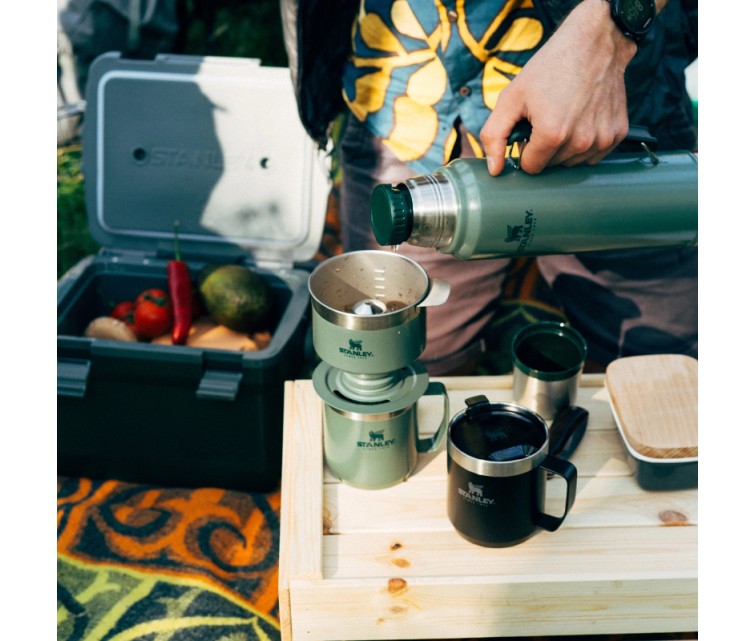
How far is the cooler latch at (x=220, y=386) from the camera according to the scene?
1.57 meters

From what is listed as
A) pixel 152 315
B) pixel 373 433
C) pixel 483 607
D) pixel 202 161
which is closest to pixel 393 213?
pixel 373 433

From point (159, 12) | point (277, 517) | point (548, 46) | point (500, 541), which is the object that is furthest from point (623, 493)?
point (159, 12)

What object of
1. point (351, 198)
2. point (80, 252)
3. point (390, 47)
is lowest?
point (80, 252)

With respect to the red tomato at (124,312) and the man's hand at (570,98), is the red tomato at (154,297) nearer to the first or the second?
the red tomato at (124,312)

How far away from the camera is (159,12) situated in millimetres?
3035

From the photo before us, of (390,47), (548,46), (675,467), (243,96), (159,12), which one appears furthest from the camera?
(159,12)

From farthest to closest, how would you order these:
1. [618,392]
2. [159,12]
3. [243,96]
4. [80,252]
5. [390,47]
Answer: [159,12] → [80,252] → [243,96] → [390,47] → [618,392]

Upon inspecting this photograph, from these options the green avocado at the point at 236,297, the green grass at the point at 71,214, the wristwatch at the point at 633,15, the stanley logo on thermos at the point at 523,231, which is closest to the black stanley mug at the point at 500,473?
the stanley logo on thermos at the point at 523,231

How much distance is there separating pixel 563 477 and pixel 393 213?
409 mm

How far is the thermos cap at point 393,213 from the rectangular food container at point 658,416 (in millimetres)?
475

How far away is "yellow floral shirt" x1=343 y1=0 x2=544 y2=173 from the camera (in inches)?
53.6

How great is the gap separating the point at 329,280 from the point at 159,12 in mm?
2240

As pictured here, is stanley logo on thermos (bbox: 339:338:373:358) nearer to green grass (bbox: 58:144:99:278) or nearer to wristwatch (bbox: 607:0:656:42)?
wristwatch (bbox: 607:0:656:42)

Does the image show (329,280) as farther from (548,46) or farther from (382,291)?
(548,46)
